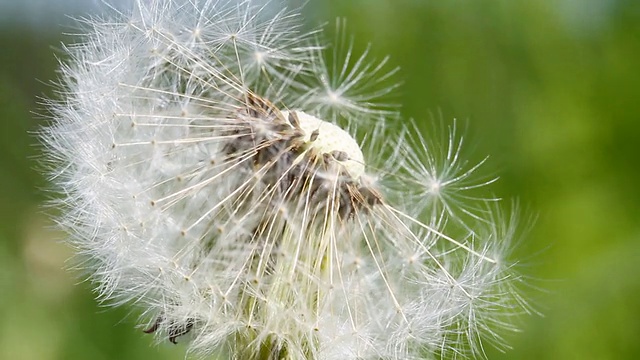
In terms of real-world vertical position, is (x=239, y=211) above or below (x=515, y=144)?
below

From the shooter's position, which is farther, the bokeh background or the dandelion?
the bokeh background

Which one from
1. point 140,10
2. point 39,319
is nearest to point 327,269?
point 140,10

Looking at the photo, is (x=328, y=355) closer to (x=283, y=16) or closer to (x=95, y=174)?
(x=95, y=174)

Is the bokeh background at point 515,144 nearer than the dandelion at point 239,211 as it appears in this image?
No

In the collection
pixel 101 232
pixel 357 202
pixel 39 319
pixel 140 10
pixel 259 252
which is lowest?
pixel 39 319

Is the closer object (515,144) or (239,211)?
(239,211)
